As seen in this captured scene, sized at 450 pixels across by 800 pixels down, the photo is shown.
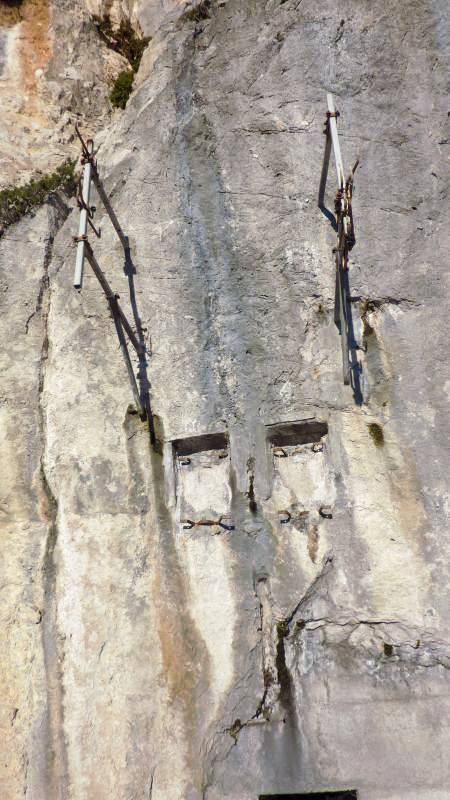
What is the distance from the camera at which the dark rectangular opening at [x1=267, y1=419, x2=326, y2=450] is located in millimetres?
5801

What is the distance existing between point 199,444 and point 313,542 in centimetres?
130

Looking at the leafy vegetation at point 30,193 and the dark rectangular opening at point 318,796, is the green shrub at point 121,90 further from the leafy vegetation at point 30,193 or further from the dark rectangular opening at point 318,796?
the dark rectangular opening at point 318,796

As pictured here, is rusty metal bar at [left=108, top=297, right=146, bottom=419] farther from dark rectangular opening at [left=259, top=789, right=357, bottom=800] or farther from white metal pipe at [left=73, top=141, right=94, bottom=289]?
dark rectangular opening at [left=259, top=789, right=357, bottom=800]

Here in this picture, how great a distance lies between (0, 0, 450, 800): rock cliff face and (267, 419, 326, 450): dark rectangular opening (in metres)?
0.02

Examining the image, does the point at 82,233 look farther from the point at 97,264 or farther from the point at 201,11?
the point at 201,11

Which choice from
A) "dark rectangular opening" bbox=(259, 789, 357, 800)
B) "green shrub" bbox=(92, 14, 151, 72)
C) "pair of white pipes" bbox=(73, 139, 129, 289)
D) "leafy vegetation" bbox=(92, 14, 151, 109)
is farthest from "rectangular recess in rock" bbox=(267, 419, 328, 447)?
"green shrub" bbox=(92, 14, 151, 72)

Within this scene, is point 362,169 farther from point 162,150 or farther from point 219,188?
point 162,150

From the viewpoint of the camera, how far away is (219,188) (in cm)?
632

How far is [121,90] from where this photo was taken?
759 centimetres

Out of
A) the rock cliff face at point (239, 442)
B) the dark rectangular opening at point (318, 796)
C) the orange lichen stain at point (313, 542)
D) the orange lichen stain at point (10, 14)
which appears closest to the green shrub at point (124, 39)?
the orange lichen stain at point (10, 14)

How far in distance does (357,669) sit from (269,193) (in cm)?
408

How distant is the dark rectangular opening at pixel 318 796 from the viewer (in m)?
4.88

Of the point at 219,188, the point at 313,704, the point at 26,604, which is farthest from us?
the point at 219,188

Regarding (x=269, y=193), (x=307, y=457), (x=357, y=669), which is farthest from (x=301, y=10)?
(x=357, y=669)
